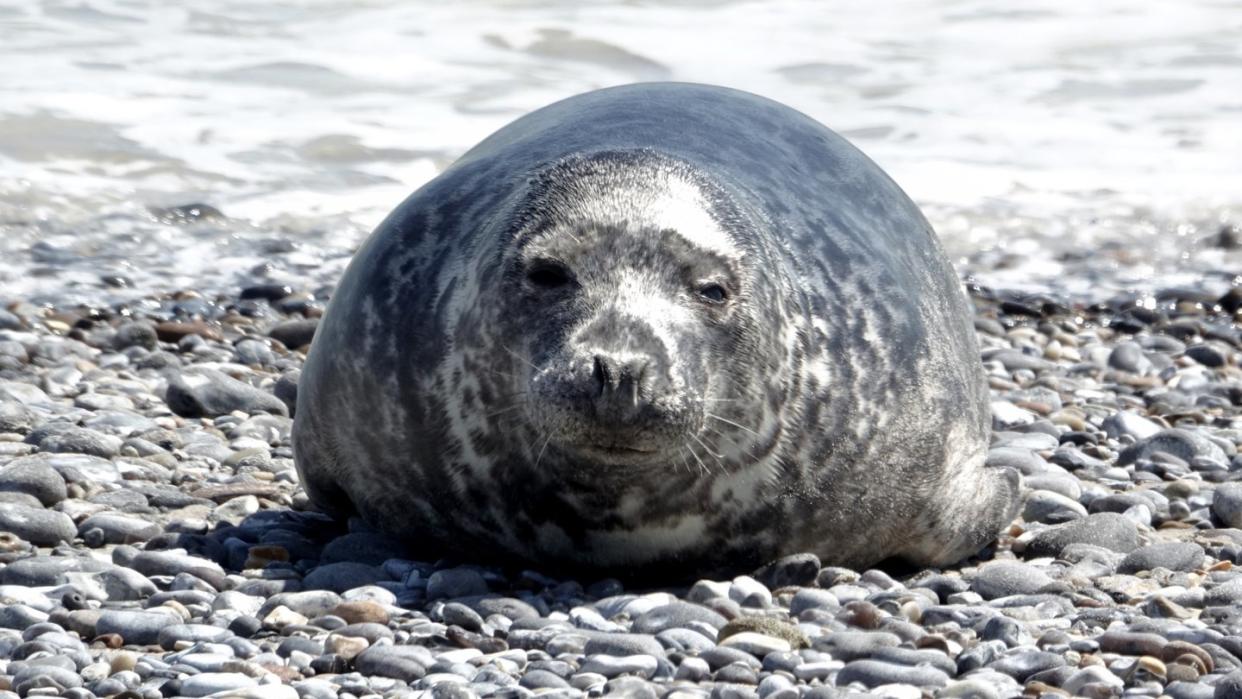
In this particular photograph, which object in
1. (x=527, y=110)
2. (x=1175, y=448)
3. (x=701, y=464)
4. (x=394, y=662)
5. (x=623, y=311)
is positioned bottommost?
(x=1175, y=448)

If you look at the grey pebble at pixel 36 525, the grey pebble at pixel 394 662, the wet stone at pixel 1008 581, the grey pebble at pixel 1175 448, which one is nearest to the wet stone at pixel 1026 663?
the wet stone at pixel 1008 581

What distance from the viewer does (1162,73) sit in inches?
625

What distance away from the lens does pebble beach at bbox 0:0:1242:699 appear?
11.4 ft

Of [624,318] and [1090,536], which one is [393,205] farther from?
[624,318]

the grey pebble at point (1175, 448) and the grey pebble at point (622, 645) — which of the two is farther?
the grey pebble at point (1175, 448)

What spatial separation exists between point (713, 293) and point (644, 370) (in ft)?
1.41

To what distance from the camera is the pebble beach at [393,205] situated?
349 cm

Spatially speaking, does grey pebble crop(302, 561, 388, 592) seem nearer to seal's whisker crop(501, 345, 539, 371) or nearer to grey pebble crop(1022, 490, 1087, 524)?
seal's whisker crop(501, 345, 539, 371)

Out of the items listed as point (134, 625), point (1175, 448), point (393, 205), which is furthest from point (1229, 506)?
point (393, 205)

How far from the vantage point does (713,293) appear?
4109mm

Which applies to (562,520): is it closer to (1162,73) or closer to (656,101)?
(656,101)

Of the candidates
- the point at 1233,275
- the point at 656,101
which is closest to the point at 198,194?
the point at 1233,275

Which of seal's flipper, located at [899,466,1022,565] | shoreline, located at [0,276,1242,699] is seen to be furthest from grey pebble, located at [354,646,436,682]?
seal's flipper, located at [899,466,1022,565]

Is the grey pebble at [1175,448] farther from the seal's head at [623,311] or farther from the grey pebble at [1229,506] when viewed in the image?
the seal's head at [623,311]
